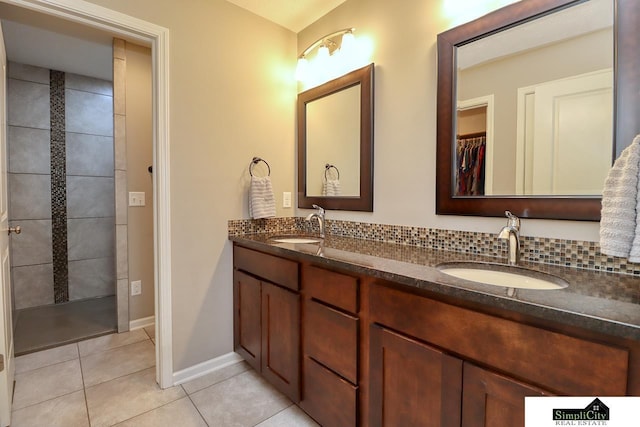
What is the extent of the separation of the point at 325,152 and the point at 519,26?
1197mm

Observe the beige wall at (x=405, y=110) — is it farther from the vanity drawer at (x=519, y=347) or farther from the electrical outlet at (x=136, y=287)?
the electrical outlet at (x=136, y=287)

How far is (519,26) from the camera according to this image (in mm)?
1226

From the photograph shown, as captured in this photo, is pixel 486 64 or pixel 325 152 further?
pixel 325 152

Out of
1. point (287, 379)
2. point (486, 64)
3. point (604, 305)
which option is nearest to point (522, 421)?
point (604, 305)

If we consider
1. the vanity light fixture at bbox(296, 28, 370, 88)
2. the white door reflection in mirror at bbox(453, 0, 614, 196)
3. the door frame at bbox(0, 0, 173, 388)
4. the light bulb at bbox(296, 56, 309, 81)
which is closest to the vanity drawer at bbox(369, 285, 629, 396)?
the white door reflection in mirror at bbox(453, 0, 614, 196)

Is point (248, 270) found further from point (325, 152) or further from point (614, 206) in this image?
point (614, 206)

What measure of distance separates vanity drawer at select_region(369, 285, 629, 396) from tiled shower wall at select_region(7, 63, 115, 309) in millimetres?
3370

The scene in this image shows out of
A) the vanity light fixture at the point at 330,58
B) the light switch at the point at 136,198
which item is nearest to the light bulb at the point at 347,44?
the vanity light fixture at the point at 330,58

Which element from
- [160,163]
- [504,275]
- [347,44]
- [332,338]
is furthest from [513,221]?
[160,163]

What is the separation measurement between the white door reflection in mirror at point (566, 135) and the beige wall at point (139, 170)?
2.69 metres

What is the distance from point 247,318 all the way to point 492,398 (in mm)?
1395

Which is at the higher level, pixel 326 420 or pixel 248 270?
pixel 248 270

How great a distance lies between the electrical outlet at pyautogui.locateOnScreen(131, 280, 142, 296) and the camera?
255 centimetres

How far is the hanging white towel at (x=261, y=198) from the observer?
2.00m
